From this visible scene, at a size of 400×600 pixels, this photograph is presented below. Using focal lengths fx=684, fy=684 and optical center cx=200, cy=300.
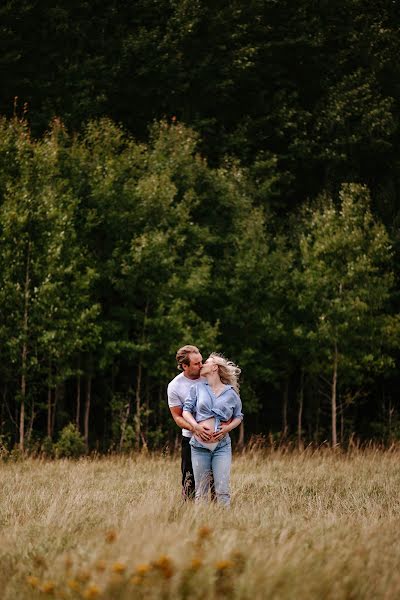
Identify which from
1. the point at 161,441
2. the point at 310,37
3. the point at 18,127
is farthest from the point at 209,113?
the point at 161,441

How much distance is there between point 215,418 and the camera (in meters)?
6.74

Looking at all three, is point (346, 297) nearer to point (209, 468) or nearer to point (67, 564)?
point (209, 468)

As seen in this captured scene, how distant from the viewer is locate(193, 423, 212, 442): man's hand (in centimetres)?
660

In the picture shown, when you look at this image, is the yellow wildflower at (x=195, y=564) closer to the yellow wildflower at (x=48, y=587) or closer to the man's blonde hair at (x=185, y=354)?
the yellow wildflower at (x=48, y=587)

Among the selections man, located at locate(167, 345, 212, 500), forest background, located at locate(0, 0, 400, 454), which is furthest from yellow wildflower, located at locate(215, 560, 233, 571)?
forest background, located at locate(0, 0, 400, 454)

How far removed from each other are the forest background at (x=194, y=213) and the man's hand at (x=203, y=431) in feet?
35.5

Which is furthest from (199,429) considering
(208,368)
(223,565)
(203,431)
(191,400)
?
(223,565)

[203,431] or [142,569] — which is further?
[203,431]

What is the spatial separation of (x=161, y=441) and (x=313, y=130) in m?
16.3

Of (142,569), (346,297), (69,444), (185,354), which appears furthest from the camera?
(346,297)

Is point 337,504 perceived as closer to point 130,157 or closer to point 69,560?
point 69,560

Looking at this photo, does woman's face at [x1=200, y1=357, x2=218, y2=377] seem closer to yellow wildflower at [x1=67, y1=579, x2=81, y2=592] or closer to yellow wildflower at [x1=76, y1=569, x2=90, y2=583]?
yellow wildflower at [x1=76, y1=569, x2=90, y2=583]

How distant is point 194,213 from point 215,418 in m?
18.5

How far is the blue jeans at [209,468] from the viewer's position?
6750 millimetres
